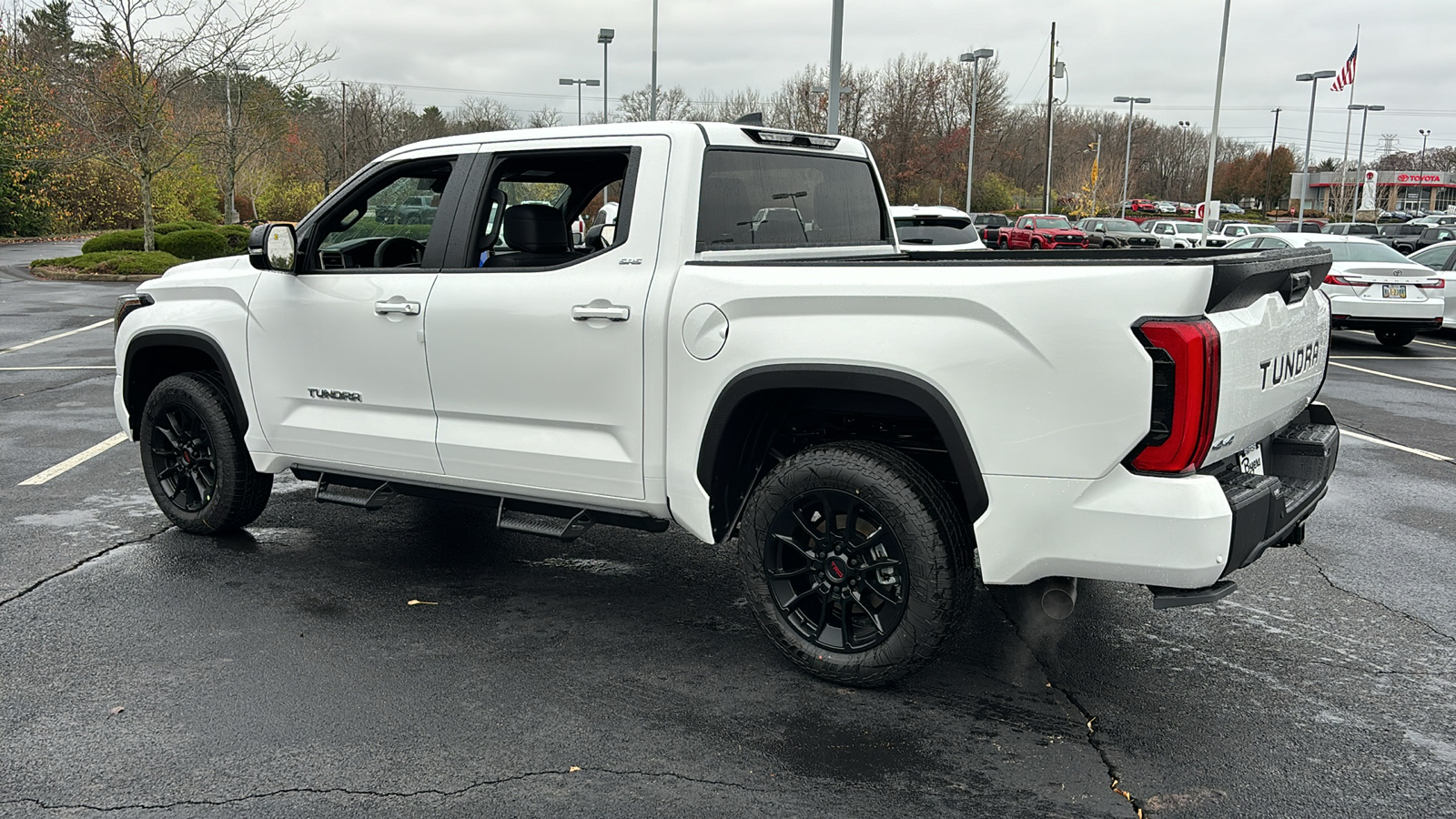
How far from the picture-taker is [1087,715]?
3746 millimetres

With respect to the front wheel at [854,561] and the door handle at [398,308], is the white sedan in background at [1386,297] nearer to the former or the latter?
the front wheel at [854,561]

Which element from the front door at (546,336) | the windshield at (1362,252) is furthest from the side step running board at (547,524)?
the windshield at (1362,252)

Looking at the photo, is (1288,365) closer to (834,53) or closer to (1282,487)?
(1282,487)

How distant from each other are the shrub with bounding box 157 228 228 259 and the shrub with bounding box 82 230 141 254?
596 mm

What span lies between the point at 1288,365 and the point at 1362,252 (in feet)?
45.1

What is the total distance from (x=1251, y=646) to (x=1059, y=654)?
0.79 metres

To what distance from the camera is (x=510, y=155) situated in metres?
4.68

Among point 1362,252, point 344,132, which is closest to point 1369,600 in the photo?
point 1362,252

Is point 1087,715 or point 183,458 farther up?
point 183,458

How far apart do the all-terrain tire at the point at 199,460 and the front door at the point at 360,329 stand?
14.6 inches

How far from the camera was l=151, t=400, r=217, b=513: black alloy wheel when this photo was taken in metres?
5.64

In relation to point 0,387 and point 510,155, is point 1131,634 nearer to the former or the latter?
point 510,155

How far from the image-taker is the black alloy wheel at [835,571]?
377 cm

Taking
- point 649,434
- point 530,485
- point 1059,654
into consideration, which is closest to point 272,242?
point 530,485
